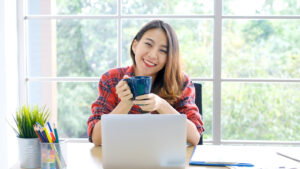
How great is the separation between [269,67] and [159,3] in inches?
37.8

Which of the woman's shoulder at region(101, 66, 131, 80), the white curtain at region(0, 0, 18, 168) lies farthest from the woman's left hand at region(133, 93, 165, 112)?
the white curtain at region(0, 0, 18, 168)

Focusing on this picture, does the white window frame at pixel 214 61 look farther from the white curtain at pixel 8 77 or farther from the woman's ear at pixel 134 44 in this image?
the woman's ear at pixel 134 44

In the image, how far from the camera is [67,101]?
267 centimetres

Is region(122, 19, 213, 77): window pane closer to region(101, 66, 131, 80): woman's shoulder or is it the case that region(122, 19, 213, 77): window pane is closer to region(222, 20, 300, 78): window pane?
region(222, 20, 300, 78): window pane

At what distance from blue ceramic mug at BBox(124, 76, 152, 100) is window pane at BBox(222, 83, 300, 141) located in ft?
4.66

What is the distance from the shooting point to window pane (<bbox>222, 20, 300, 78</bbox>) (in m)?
2.51

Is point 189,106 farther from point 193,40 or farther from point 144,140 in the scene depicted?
point 193,40

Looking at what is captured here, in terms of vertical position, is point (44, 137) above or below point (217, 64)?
below

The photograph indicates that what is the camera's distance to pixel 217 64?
8.19ft

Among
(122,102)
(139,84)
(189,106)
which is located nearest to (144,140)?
(139,84)

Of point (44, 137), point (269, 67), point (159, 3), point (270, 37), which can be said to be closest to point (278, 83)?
point (269, 67)

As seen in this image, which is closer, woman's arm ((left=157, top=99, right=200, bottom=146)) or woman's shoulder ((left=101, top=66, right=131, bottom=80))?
woman's arm ((left=157, top=99, right=200, bottom=146))

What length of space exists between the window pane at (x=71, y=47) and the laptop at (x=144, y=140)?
61.9 inches

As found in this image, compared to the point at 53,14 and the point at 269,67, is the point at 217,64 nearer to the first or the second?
the point at 269,67
